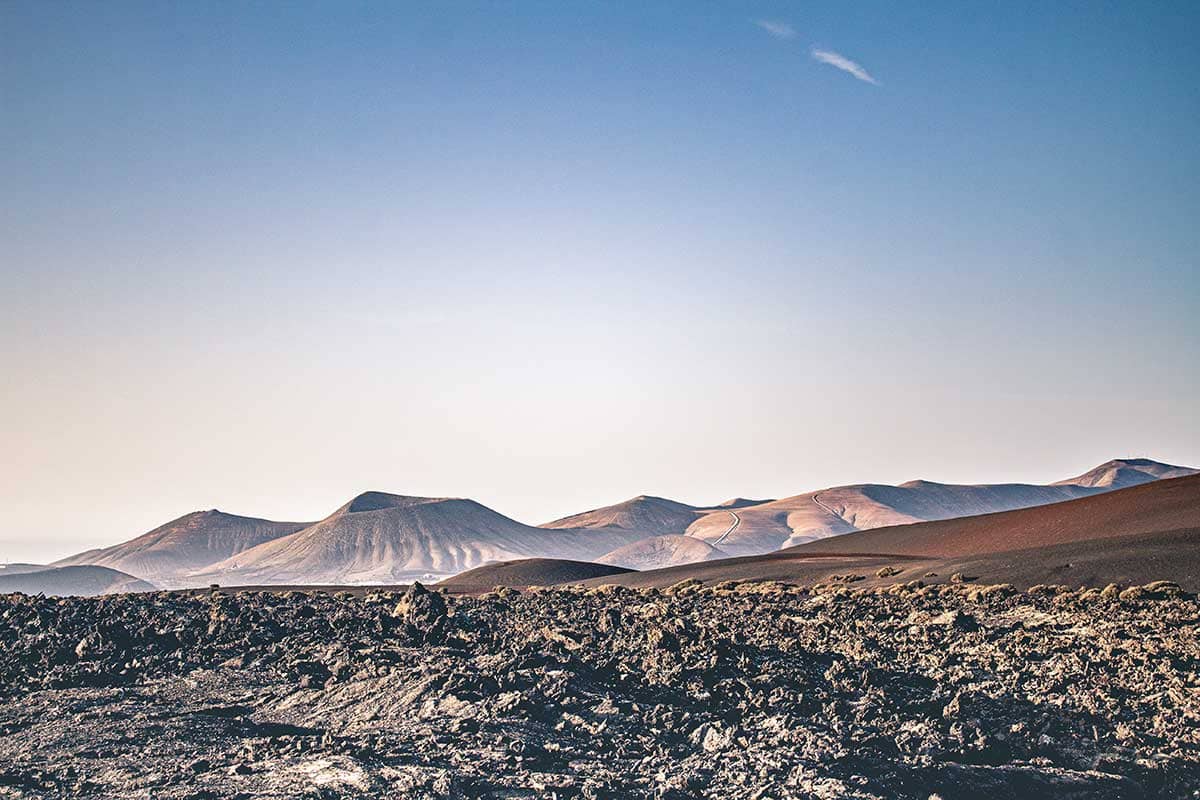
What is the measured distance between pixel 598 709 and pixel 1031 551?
30.4 m

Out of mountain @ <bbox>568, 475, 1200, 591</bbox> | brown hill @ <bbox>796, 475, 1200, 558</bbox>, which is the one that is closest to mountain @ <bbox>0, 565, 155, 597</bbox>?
mountain @ <bbox>568, 475, 1200, 591</bbox>

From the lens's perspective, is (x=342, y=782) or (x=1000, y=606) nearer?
(x=342, y=782)

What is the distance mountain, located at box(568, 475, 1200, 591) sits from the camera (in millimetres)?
29844

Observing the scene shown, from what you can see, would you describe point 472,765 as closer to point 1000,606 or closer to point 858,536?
point 1000,606

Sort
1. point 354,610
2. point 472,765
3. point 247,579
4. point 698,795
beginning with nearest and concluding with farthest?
1. point 698,795
2. point 472,765
3. point 354,610
4. point 247,579

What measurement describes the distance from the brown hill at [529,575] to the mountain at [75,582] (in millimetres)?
112677

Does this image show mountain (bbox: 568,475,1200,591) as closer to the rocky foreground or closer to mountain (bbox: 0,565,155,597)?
the rocky foreground

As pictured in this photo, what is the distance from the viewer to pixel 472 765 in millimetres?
9438

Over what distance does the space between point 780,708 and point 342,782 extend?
15.6 ft

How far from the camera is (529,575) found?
64.5 m

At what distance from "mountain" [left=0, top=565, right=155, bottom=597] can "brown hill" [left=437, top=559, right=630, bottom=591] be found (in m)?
113

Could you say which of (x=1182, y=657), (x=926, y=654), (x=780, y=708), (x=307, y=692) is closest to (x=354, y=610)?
(x=307, y=692)

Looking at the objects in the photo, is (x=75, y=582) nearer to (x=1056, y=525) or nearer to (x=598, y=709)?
(x=1056, y=525)

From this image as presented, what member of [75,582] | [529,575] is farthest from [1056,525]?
[75,582]
